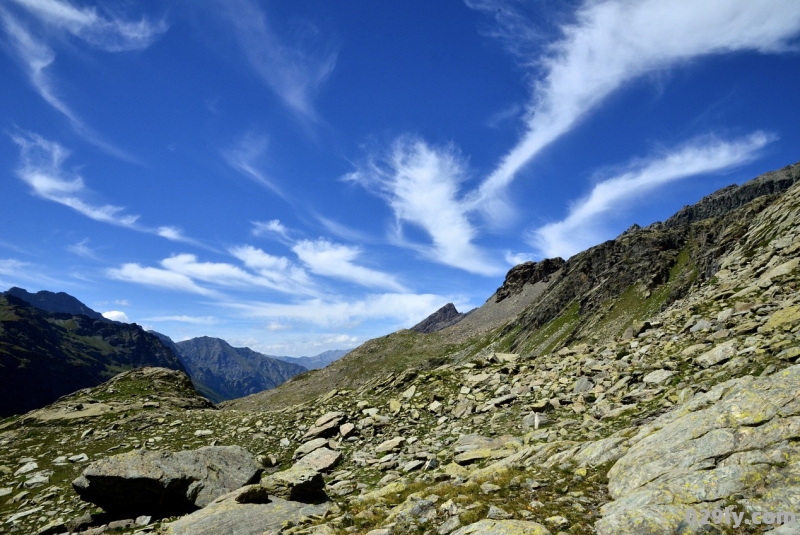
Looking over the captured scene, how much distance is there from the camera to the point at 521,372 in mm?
26047

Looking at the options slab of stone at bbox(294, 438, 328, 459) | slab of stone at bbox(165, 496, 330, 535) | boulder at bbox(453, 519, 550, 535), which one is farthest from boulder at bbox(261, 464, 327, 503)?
boulder at bbox(453, 519, 550, 535)

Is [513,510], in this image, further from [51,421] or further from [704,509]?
[51,421]

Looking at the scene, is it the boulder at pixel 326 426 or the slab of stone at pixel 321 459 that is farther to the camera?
the boulder at pixel 326 426

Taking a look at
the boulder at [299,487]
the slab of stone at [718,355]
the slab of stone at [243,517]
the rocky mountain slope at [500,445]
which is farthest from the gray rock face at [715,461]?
the boulder at [299,487]

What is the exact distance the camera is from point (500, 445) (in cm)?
1686

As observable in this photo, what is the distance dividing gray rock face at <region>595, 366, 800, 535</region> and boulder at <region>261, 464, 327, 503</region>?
11.1 meters

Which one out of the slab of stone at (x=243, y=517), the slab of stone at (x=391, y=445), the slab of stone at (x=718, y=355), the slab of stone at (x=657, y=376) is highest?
the slab of stone at (x=718, y=355)

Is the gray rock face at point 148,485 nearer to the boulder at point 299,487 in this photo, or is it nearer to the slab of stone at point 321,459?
the boulder at point 299,487

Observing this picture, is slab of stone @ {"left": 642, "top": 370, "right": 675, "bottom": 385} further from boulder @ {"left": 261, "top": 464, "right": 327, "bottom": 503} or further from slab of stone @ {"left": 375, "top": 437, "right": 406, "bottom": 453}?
boulder @ {"left": 261, "top": 464, "right": 327, "bottom": 503}

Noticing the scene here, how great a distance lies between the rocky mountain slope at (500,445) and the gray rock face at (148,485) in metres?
0.08

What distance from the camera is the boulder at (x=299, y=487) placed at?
15227 mm

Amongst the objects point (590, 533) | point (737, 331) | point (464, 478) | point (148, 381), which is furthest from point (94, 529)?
point (148, 381)

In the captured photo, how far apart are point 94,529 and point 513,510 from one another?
17.3m

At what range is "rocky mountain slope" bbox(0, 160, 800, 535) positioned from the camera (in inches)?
358
